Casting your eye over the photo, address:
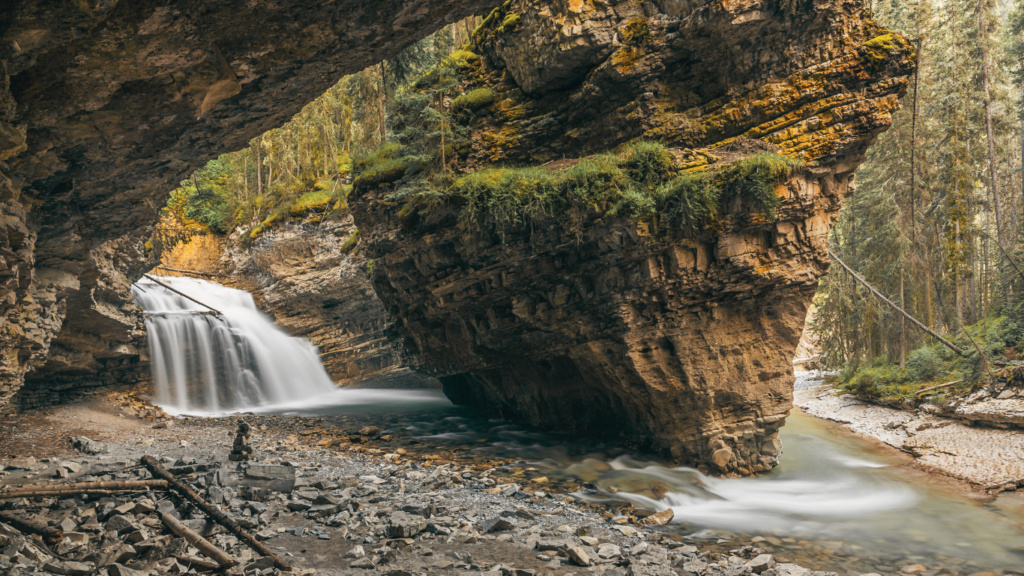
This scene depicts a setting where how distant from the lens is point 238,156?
111ft

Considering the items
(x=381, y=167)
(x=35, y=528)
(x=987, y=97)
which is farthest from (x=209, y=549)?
(x=987, y=97)

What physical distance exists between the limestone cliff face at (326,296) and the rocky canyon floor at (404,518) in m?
13.2

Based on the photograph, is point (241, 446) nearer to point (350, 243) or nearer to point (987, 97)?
point (350, 243)

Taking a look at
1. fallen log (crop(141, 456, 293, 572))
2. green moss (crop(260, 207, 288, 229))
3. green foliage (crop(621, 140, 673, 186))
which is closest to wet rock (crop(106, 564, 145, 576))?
fallen log (crop(141, 456, 293, 572))

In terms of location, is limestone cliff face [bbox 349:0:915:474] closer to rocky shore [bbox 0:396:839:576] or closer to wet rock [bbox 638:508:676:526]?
wet rock [bbox 638:508:676:526]

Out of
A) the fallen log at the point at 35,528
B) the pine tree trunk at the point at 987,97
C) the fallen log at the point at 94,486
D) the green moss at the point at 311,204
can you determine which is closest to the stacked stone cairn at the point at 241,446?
the fallen log at the point at 94,486

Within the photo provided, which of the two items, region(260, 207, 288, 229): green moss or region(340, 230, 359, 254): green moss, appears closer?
region(340, 230, 359, 254): green moss

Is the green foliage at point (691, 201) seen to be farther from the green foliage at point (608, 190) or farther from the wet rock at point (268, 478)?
the wet rock at point (268, 478)

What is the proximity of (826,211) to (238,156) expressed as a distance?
1336 inches

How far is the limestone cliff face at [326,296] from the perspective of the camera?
2630cm

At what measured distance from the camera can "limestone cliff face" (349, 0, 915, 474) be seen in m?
10.5

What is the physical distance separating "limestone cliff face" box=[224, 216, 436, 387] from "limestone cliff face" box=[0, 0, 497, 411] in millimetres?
18473

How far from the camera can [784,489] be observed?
11.3 metres

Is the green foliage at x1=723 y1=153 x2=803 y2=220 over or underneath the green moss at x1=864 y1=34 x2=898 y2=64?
underneath
